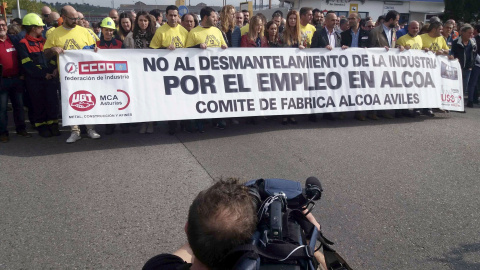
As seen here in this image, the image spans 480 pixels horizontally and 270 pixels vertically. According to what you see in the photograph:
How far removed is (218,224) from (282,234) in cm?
26

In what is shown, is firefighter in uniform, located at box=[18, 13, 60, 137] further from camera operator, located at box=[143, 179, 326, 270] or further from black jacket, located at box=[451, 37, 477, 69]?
black jacket, located at box=[451, 37, 477, 69]

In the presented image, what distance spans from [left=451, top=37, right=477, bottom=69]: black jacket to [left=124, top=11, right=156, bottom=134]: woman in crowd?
7.48m

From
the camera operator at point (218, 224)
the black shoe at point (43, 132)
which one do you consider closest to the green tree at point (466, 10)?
the black shoe at point (43, 132)

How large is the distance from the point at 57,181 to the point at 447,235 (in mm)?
4421

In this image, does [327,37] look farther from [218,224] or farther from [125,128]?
[218,224]

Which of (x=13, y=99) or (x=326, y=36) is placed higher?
(x=326, y=36)

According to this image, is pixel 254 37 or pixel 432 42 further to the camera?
pixel 432 42

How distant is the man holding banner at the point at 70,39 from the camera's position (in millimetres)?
6738

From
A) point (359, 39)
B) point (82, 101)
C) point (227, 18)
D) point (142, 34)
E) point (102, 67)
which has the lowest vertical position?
point (82, 101)

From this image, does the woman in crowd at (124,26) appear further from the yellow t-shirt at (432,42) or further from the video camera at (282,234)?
the video camera at (282,234)

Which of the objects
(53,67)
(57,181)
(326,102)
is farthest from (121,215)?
(326,102)

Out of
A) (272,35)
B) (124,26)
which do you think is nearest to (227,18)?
(272,35)

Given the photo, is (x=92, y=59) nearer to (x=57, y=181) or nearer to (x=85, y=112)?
(x=85, y=112)

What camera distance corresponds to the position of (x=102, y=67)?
6715 mm
